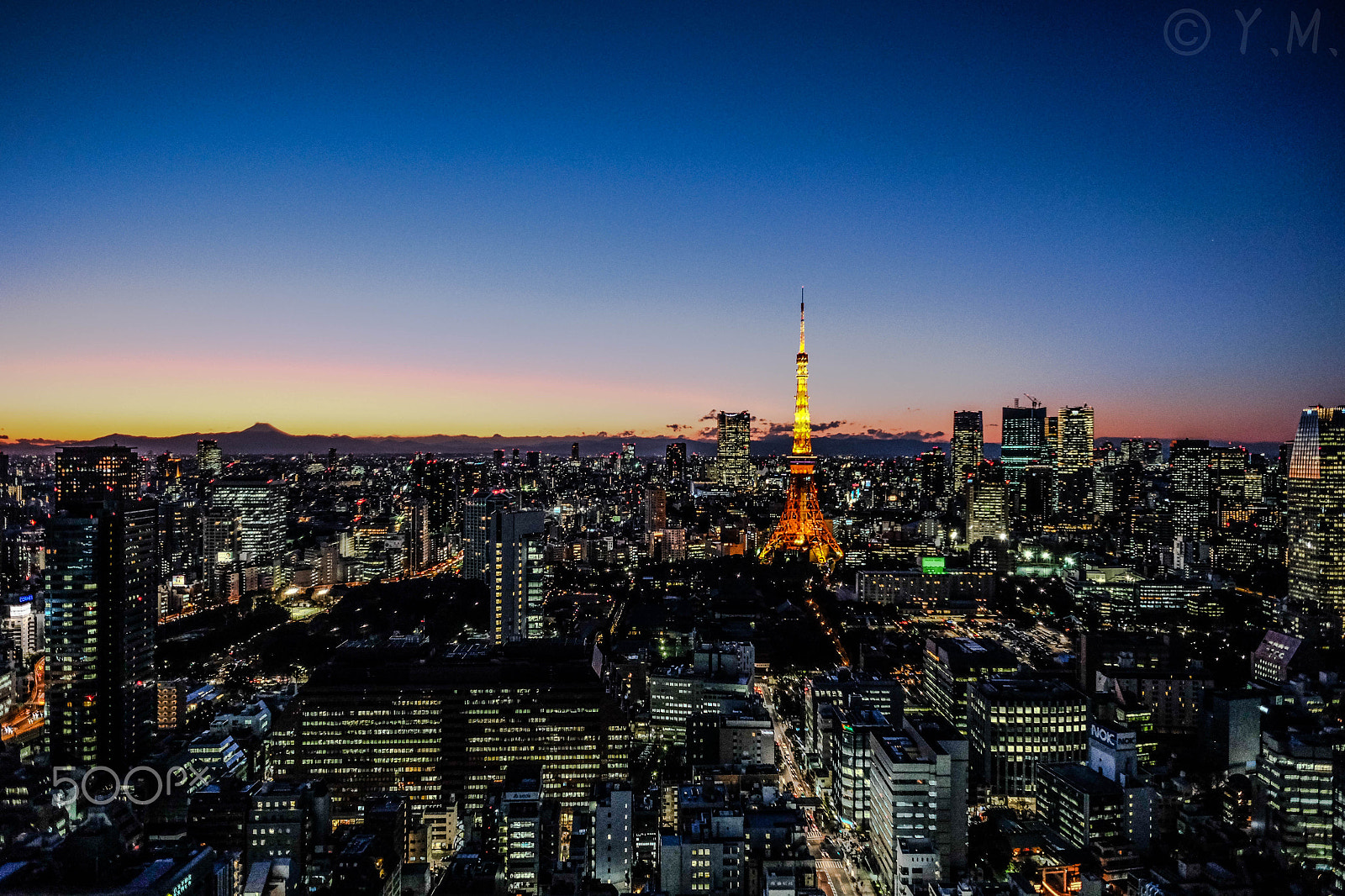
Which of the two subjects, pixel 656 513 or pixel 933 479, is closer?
pixel 656 513

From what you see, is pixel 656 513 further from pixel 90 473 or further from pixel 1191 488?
pixel 90 473

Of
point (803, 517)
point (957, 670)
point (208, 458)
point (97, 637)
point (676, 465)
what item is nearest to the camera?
point (97, 637)

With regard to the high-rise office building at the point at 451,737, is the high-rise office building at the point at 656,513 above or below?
above

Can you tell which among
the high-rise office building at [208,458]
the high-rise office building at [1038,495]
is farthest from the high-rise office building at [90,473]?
the high-rise office building at [1038,495]

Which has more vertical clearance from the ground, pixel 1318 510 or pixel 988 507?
pixel 1318 510

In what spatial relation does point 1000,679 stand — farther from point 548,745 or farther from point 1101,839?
point 548,745

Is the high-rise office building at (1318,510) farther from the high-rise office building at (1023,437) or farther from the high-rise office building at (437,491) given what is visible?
the high-rise office building at (437,491)

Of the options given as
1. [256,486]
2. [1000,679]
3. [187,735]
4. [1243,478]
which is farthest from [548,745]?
[1243,478]

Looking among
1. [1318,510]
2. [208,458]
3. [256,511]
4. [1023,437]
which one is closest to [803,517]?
[1318,510]
